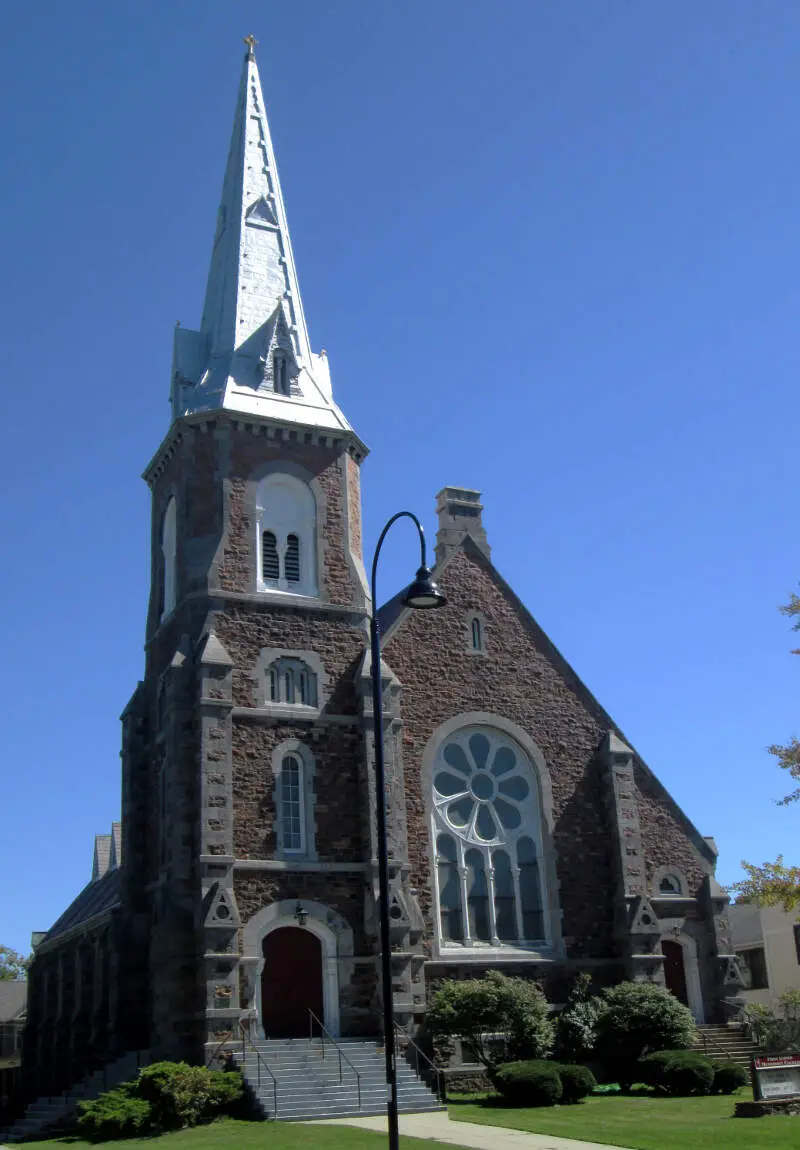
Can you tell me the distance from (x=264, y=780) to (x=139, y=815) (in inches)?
181

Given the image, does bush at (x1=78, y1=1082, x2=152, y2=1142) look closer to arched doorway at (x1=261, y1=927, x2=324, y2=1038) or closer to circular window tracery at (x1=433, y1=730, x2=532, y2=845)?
arched doorway at (x1=261, y1=927, x2=324, y2=1038)

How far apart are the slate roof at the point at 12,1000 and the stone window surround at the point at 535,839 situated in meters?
44.9

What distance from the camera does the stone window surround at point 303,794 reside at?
98.6 ft

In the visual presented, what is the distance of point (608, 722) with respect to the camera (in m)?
36.2

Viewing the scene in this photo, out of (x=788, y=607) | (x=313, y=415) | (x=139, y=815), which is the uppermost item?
(x=313, y=415)

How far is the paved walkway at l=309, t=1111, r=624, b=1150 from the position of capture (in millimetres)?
19000

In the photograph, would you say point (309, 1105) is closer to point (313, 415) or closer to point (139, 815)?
point (139, 815)

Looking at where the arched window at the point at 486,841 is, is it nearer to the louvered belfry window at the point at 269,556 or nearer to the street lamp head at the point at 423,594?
the louvered belfry window at the point at 269,556

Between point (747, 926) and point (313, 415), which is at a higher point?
point (313, 415)

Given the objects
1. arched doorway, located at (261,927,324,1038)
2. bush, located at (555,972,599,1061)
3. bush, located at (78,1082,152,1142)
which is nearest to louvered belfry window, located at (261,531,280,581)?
arched doorway, located at (261,927,324,1038)

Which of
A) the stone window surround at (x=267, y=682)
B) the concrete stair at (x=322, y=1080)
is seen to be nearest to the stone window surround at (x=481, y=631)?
the stone window surround at (x=267, y=682)

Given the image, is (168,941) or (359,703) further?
(359,703)

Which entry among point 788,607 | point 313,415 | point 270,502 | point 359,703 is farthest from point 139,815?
point 788,607

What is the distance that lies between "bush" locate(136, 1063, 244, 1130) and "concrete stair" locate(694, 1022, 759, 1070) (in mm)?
12910
